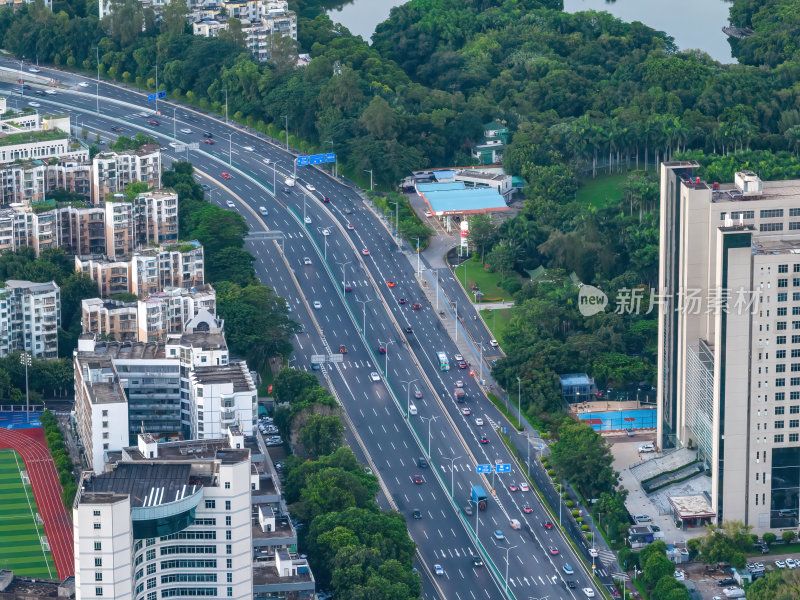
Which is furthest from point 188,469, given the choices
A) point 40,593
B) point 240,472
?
point 40,593

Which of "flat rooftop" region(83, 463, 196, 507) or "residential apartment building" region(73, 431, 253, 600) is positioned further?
"flat rooftop" region(83, 463, 196, 507)

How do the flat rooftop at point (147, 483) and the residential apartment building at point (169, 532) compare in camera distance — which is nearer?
the residential apartment building at point (169, 532)

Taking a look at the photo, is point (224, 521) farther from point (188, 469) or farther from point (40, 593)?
point (40, 593)

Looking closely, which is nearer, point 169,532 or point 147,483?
point 169,532

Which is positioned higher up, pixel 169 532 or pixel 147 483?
pixel 147 483
